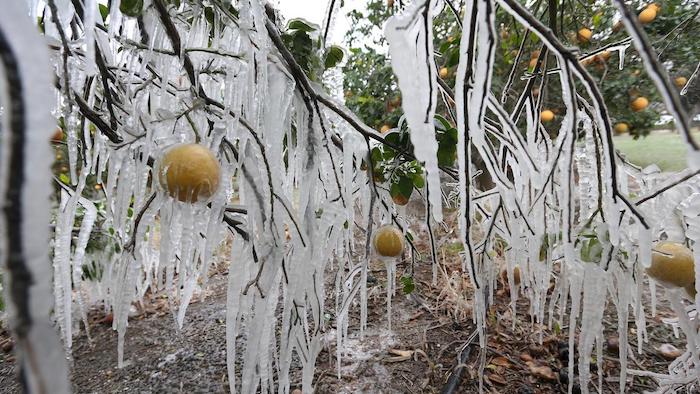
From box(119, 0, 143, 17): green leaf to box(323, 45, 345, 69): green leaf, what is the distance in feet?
0.94

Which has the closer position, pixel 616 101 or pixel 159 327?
pixel 159 327

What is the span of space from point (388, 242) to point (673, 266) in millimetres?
432

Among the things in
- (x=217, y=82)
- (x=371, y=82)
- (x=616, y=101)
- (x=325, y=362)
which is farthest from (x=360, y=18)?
(x=325, y=362)

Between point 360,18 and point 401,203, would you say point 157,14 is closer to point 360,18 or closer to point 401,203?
point 401,203

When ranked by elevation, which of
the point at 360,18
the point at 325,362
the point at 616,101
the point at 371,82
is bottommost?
the point at 325,362

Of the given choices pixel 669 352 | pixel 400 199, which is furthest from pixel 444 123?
pixel 669 352

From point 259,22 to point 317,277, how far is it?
0.37 m

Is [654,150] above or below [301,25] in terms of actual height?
above

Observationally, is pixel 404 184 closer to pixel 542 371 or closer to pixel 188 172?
pixel 188 172

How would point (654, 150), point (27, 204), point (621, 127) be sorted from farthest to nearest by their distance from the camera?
point (654, 150) < point (621, 127) < point (27, 204)

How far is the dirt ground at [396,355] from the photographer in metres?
1.11

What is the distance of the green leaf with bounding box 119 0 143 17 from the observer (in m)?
0.47

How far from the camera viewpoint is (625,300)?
522 mm

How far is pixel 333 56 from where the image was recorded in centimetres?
63
